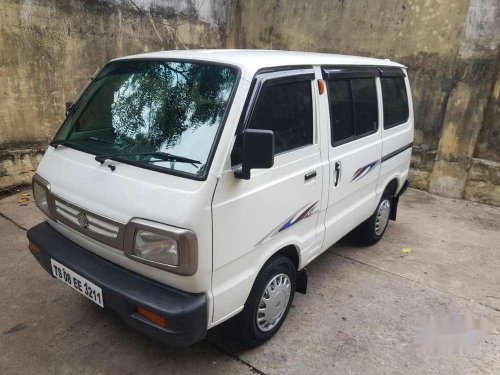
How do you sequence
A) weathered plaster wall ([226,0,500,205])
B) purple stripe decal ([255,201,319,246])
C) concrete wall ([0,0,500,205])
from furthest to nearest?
weathered plaster wall ([226,0,500,205]) → concrete wall ([0,0,500,205]) → purple stripe decal ([255,201,319,246])

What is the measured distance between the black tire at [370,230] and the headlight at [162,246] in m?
2.72

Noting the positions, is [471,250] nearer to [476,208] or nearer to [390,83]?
[476,208]

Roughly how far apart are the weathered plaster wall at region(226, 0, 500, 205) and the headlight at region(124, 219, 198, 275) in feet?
17.2

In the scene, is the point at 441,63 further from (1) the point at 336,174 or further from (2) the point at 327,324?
(2) the point at 327,324

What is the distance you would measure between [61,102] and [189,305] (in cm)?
470

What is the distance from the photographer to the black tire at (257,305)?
8.24 ft

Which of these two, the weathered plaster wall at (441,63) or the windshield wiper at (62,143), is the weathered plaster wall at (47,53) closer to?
the windshield wiper at (62,143)

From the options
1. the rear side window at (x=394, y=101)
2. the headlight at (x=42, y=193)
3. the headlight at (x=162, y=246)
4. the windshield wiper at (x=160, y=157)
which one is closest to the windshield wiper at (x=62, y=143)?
the headlight at (x=42, y=193)

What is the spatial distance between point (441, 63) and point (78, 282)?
5.80 m

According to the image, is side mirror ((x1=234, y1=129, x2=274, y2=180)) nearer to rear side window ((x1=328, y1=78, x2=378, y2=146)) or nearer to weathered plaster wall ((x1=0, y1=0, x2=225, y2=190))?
rear side window ((x1=328, y1=78, x2=378, y2=146))

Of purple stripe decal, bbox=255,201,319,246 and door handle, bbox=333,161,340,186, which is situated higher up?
door handle, bbox=333,161,340,186

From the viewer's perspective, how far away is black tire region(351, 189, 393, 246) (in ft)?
13.8

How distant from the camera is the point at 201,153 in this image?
2.12 meters

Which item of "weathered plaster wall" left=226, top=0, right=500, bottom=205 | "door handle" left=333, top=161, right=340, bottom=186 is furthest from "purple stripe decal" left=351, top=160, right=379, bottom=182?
"weathered plaster wall" left=226, top=0, right=500, bottom=205
